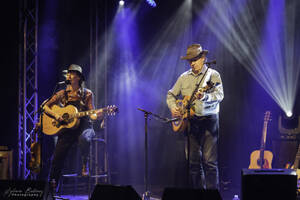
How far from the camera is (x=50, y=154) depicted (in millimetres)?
8039

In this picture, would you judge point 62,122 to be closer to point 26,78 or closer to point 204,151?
point 26,78

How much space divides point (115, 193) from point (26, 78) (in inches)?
181

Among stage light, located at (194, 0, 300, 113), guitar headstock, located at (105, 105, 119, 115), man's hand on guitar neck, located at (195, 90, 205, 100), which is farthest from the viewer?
stage light, located at (194, 0, 300, 113)

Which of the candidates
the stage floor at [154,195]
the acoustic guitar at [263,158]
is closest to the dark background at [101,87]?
the stage floor at [154,195]

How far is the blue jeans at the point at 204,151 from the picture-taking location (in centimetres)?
574

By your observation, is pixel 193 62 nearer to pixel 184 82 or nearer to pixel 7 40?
pixel 184 82

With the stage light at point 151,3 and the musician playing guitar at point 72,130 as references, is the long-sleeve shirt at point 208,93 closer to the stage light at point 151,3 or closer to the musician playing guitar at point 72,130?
the musician playing guitar at point 72,130

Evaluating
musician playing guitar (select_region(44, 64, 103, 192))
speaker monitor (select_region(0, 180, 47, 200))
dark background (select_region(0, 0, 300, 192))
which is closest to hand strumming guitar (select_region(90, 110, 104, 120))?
musician playing guitar (select_region(44, 64, 103, 192))

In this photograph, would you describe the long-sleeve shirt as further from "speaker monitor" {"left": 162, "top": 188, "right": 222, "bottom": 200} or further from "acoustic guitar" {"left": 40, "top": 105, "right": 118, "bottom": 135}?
"speaker monitor" {"left": 162, "top": 188, "right": 222, "bottom": 200}

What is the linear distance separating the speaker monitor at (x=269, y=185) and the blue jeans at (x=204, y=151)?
1861 mm

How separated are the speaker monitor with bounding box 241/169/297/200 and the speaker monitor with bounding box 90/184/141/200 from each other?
1.07 m

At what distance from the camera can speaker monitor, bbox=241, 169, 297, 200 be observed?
3777mm

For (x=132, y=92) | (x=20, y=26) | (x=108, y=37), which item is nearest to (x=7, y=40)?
(x=20, y=26)

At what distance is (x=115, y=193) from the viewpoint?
3.85 meters
